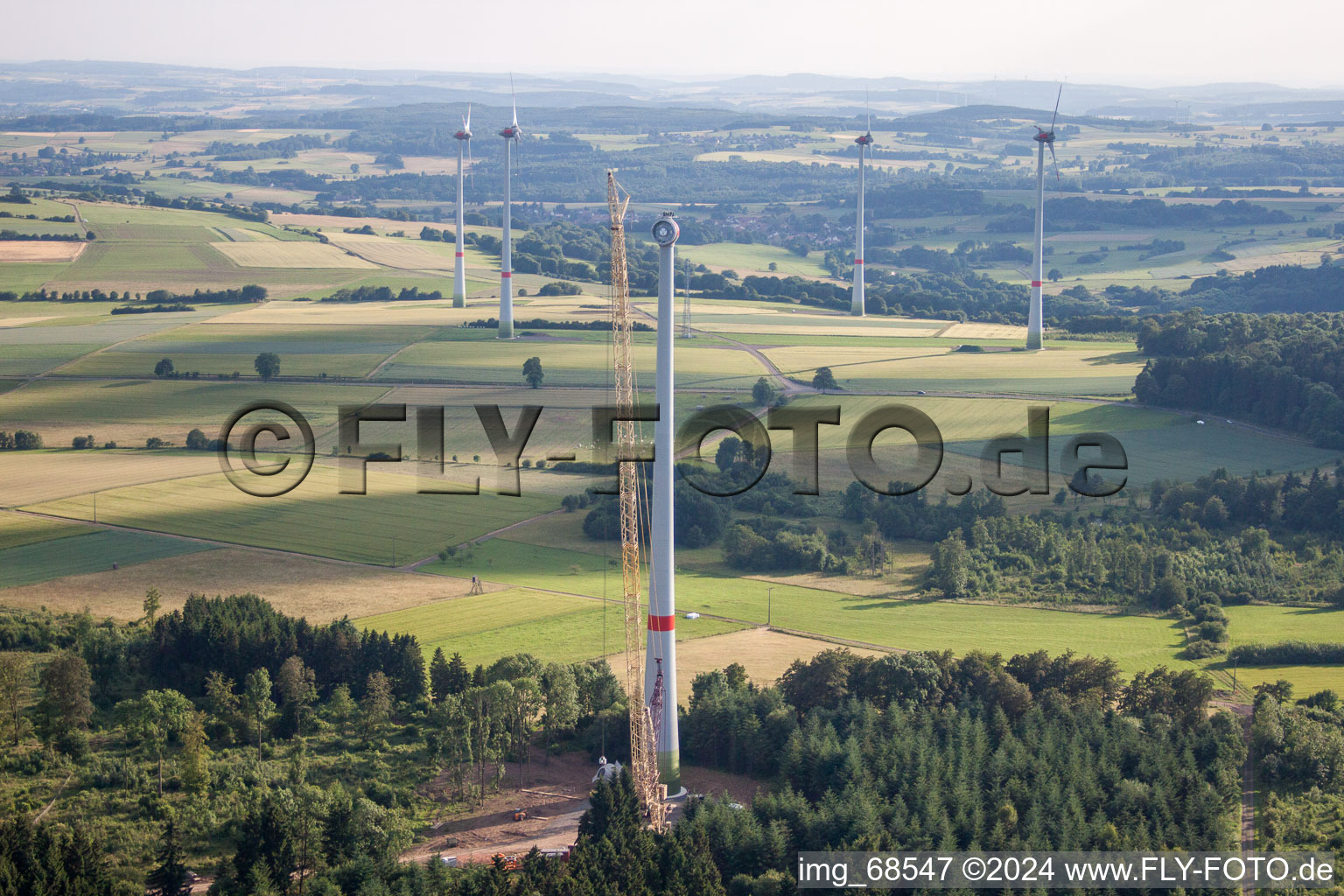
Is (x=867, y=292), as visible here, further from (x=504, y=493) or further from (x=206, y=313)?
(x=504, y=493)

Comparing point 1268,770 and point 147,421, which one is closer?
point 1268,770

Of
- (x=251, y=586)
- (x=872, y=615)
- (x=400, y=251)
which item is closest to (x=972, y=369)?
(x=872, y=615)

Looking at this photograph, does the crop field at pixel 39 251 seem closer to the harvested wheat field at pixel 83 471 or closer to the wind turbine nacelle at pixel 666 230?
the harvested wheat field at pixel 83 471

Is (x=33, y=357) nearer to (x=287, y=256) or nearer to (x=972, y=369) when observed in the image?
(x=287, y=256)

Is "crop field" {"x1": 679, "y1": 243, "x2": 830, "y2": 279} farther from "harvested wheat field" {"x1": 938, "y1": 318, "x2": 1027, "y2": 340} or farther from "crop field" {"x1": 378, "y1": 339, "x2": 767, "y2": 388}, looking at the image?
"crop field" {"x1": 378, "y1": 339, "x2": 767, "y2": 388}

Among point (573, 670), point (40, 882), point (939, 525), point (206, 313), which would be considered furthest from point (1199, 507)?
point (206, 313)

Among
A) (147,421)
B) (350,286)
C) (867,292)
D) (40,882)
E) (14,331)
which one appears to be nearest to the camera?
(40,882)
